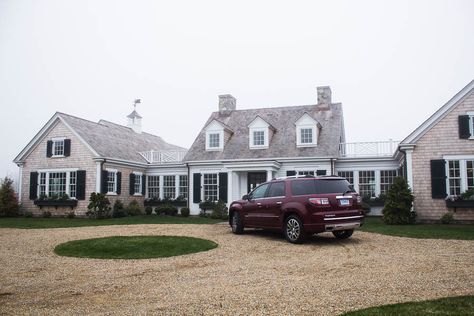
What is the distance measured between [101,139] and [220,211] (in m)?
9.97

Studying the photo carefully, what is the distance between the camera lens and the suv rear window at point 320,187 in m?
10.4

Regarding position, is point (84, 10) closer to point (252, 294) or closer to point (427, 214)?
point (427, 214)

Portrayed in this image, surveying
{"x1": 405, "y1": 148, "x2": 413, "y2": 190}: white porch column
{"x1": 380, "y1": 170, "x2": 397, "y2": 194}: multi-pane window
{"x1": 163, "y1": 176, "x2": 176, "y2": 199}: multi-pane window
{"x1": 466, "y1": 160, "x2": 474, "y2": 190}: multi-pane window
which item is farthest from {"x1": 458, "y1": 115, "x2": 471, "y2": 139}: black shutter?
{"x1": 163, "y1": 176, "x2": 176, "y2": 199}: multi-pane window

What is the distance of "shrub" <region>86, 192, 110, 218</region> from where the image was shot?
2197 cm

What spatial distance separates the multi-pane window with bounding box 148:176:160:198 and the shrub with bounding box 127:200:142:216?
239 cm

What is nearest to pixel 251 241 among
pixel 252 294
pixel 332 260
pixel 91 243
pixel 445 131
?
pixel 332 260

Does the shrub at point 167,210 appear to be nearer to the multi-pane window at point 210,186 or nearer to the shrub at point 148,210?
the shrub at point 148,210

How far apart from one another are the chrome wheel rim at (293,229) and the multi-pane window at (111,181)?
16014 millimetres

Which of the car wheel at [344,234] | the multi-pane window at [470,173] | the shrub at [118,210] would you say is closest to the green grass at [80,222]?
the shrub at [118,210]

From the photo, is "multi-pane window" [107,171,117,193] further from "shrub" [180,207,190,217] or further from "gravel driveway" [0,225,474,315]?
"gravel driveway" [0,225,474,315]

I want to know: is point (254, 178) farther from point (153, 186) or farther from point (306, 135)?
point (153, 186)

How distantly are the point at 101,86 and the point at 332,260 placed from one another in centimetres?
3307

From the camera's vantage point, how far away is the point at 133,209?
942 inches

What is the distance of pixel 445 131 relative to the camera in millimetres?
17844
